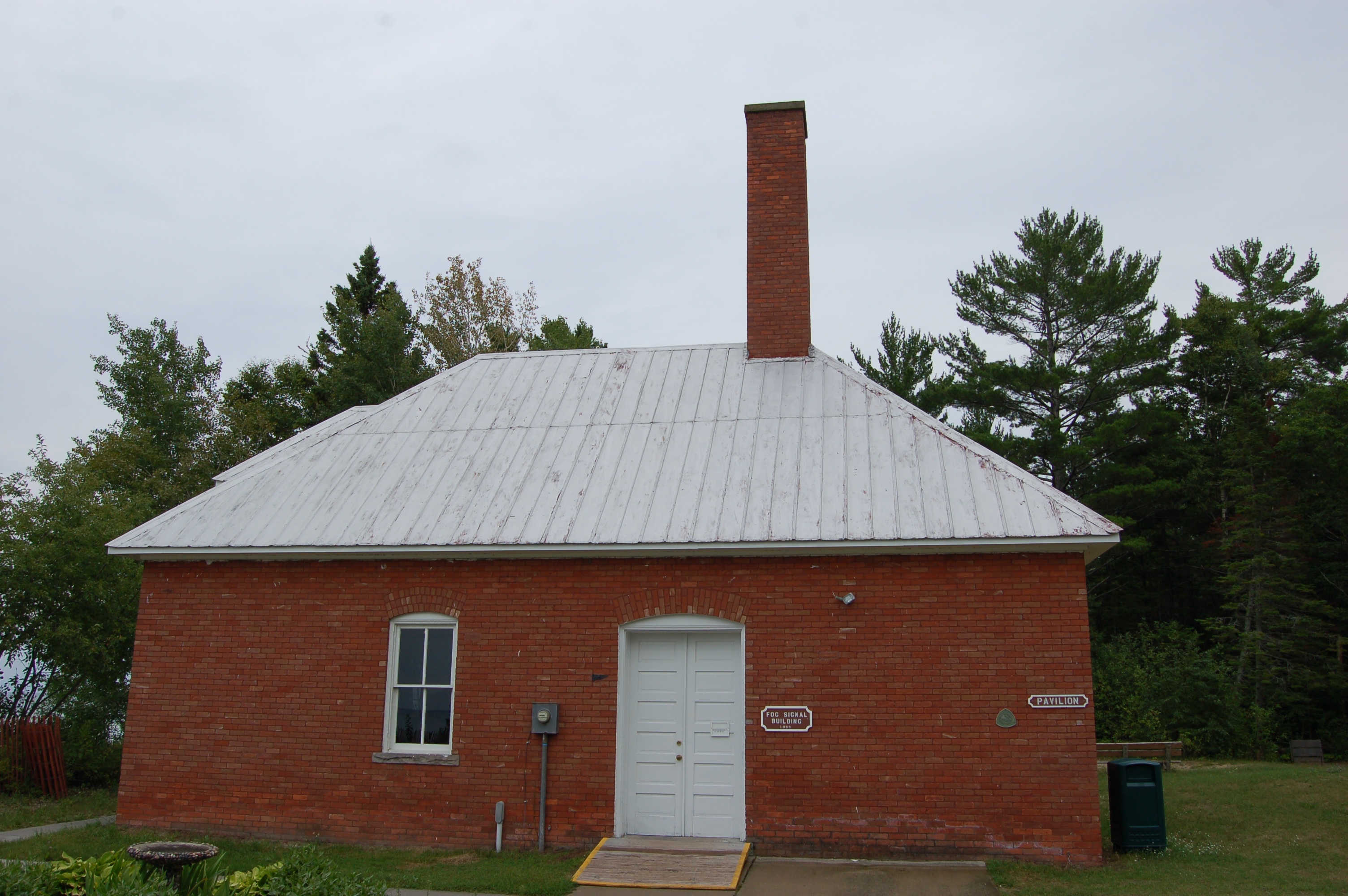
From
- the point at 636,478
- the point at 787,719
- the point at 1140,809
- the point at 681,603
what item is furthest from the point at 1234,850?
the point at 636,478

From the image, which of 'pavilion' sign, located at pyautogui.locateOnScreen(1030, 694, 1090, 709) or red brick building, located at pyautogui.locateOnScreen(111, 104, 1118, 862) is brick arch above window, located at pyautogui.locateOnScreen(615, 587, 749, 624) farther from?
'pavilion' sign, located at pyautogui.locateOnScreen(1030, 694, 1090, 709)

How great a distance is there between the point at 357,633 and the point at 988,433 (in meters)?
20.5

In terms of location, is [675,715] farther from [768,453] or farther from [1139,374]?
[1139,374]

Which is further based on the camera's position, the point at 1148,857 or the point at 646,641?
the point at 646,641

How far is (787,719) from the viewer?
9.98 meters

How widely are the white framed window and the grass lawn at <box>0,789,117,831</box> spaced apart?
427 centimetres

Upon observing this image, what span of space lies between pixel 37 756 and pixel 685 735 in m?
11.1

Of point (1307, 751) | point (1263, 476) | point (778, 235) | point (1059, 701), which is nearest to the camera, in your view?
point (1059, 701)

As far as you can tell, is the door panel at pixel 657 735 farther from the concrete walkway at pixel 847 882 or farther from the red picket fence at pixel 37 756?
the red picket fence at pixel 37 756

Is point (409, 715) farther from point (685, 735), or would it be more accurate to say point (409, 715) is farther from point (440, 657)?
point (685, 735)

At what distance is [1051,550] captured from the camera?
982cm

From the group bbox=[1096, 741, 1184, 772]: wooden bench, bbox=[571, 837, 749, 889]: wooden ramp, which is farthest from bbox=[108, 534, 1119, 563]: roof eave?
bbox=[1096, 741, 1184, 772]: wooden bench

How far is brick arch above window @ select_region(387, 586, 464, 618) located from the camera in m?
10.9

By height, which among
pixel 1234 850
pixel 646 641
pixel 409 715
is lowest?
pixel 1234 850
